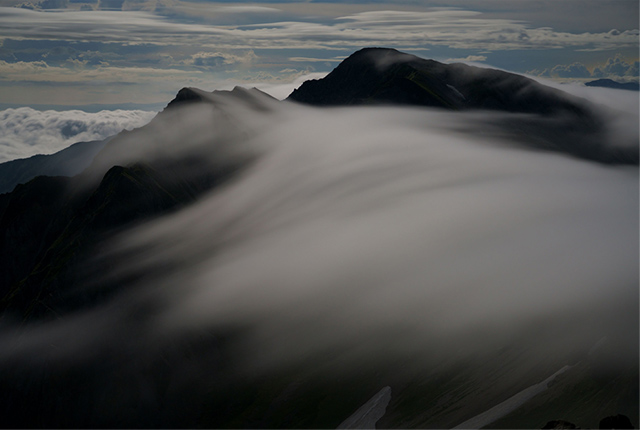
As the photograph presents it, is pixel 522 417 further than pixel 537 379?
No

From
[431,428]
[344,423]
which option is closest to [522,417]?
[431,428]

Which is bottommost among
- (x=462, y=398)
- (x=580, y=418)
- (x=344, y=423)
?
(x=344, y=423)

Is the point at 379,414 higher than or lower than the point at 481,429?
lower

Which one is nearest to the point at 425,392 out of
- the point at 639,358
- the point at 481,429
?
the point at 481,429

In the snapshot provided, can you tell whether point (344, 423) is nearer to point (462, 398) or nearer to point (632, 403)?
point (462, 398)

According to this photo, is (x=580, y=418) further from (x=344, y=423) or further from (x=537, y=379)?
(x=344, y=423)

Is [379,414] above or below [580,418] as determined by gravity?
below

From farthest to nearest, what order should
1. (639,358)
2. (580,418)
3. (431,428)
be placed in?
(639,358)
(431,428)
(580,418)

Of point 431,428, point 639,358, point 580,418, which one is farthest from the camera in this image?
point 639,358
